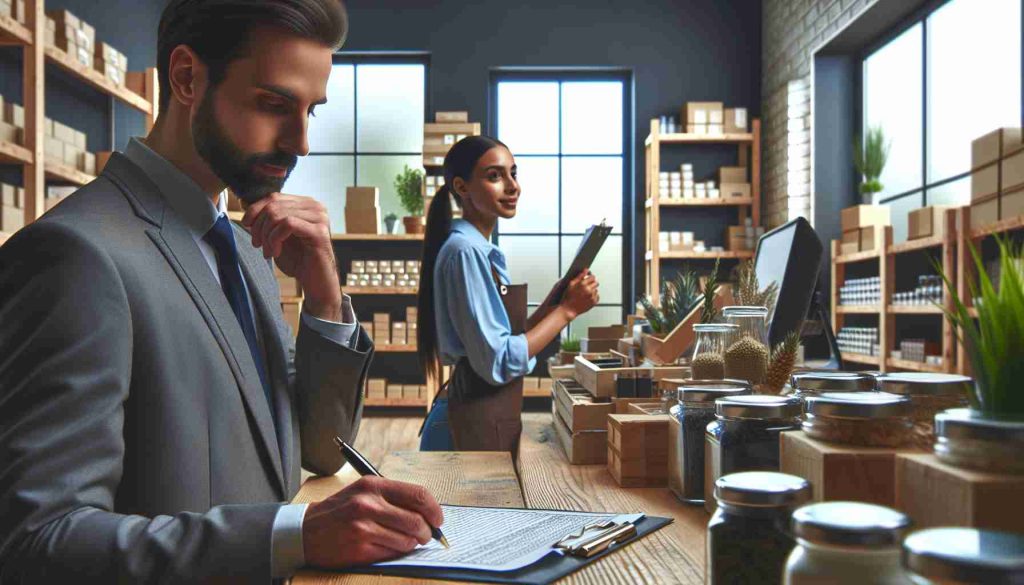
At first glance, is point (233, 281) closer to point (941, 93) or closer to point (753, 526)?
point (753, 526)

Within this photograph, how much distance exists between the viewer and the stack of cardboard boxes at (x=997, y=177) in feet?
10.8

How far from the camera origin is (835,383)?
0.90 metres

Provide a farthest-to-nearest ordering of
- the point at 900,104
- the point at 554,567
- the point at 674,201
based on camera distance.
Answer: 1. the point at 674,201
2. the point at 900,104
3. the point at 554,567

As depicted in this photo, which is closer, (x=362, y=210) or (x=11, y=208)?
(x=11, y=208)

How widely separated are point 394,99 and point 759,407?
637 centimetres

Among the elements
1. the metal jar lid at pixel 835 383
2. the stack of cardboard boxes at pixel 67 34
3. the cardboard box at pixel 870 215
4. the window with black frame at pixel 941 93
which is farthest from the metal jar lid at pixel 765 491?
the cardboard box at pixel 870 215

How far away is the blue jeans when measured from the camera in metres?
2.24

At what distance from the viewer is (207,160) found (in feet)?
3.84

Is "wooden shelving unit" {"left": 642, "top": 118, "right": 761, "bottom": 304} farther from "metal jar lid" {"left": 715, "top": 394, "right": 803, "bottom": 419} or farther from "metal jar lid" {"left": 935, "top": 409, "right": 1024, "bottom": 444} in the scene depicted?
"metal jar lid" {"left": 935, "top": 409, "right": 1024, "bottom": 444}

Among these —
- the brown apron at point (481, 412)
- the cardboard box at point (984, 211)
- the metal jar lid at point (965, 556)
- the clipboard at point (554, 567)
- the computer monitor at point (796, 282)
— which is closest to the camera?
the metal jar lid at point (965, 556)

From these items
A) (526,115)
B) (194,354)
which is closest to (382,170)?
(526,115)

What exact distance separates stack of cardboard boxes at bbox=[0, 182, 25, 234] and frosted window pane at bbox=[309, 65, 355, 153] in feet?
10.6

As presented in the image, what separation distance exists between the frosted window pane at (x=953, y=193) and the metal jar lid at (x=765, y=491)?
4295 mm

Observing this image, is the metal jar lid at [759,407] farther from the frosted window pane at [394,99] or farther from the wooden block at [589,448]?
the frosted window pane at [394,99]
